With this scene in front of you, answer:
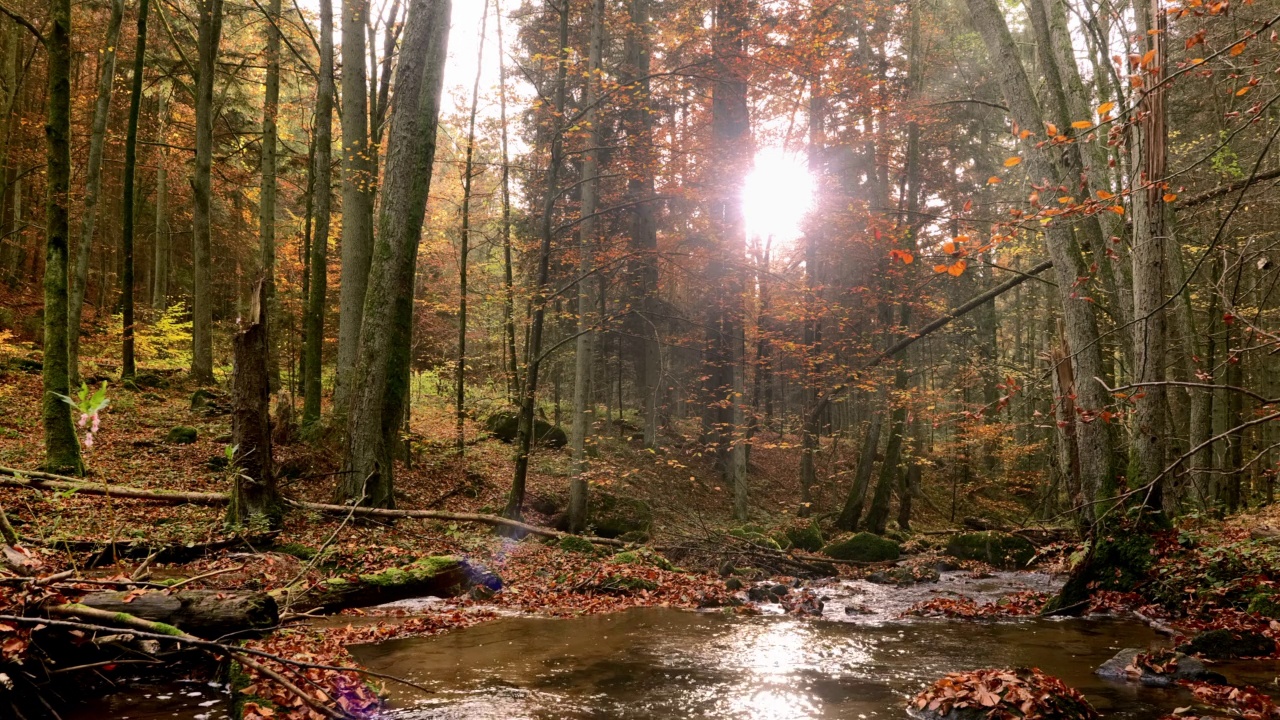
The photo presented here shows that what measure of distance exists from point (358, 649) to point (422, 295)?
19.8 m

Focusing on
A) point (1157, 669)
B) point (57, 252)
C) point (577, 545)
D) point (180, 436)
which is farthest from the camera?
point (180, 436)

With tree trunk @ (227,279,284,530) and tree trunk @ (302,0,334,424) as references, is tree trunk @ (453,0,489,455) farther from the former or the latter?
tree trunk @ (227,279,284,530)

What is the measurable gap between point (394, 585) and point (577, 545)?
4943 mm

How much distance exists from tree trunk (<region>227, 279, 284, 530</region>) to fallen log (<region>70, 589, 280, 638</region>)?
423 centimetres

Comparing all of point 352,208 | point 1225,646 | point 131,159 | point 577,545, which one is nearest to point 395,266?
point 352,208

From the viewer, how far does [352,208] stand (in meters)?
13.6

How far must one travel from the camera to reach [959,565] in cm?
1407

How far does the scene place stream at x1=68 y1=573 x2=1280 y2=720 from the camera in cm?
497

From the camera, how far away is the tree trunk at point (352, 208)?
44.5ft

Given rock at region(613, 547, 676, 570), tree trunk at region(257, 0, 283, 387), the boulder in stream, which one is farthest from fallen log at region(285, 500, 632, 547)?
tree trunk at region(257, 0, 283, 387)

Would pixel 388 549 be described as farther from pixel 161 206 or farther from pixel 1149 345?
pixel 161 206

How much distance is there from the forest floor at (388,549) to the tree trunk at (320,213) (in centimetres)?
143

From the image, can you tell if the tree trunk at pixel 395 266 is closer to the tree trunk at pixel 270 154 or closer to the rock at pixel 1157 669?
the tree trunk at pixel 270 154

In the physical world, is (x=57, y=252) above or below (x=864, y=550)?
above
